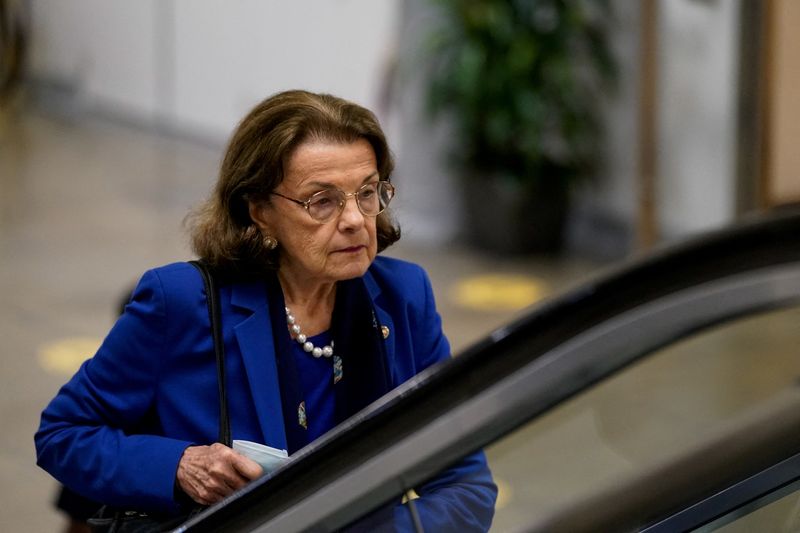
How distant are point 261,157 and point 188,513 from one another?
56 centimetres

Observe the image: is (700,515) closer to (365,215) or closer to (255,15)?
(365,215)

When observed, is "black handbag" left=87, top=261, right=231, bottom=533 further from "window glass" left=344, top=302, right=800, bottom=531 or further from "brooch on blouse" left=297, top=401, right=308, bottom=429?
"window glass" left=344, top=302, right=800, bottom=531

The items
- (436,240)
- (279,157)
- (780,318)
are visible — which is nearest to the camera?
(780,318)

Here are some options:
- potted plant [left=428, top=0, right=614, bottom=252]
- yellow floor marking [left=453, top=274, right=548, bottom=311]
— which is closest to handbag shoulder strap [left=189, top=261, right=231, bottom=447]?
yellow floor marking [left=453, top=274, right=548, bottom=311]

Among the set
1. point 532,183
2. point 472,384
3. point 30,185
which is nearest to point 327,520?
point 472,384

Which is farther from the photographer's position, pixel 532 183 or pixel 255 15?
pixel 255 15

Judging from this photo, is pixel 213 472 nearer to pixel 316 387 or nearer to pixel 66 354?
pixel 316 387

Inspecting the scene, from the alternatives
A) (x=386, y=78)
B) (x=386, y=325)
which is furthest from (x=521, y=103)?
(x=386, y=325)

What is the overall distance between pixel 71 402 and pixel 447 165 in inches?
221

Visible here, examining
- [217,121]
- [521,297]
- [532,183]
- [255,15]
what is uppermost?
[255,15]

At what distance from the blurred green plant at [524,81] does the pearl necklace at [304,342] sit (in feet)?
16.6

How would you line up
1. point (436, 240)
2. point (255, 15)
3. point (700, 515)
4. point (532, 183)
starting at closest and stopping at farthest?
point (700, 515) < point (532, 183) < point (436, 240) < point (255, 15)

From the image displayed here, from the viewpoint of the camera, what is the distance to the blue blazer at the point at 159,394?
223cm

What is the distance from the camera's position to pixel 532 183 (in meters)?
7.50
